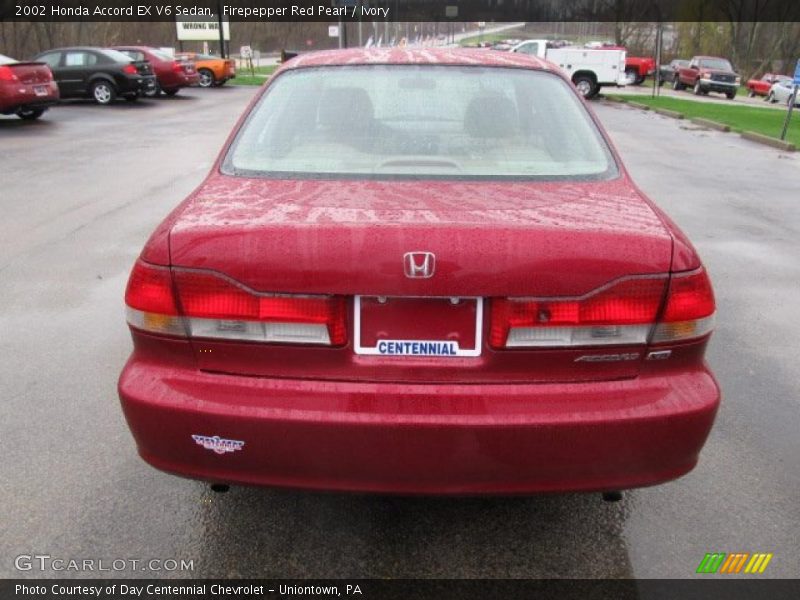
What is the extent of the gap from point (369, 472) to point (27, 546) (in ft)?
4.45

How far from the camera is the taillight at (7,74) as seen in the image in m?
15.4

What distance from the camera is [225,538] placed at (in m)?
2.64

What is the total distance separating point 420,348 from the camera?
7.08 ft

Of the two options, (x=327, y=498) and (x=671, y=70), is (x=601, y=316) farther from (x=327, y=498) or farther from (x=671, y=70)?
(x=671, y=70)

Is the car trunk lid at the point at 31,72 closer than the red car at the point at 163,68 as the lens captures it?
Yes

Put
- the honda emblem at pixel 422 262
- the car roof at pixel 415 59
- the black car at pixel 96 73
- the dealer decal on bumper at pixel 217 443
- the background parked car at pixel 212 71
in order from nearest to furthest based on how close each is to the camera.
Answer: the honda emblem at pixel 422 262 < the dealer decal on bumper at pixel 217 443 < the car roof at pixel 415 59 < the black car at pixel 96 73 < the background parked car at pixel 212 71

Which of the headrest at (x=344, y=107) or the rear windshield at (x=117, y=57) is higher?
the headrest at (x=344, y=107)

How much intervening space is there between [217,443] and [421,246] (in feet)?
2.75

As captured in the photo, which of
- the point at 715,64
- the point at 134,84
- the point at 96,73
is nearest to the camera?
the point at 96,73

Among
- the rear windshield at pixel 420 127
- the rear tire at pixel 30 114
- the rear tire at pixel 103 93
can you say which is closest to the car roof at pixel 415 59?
the rear windshield at pixel 420 127

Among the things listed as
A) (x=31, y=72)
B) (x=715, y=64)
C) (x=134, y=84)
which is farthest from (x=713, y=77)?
(x=31, y=72)
